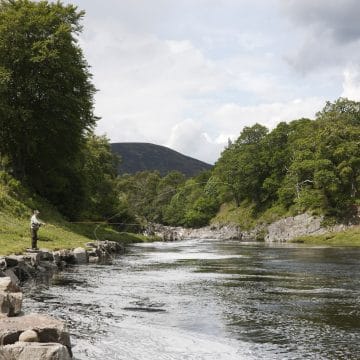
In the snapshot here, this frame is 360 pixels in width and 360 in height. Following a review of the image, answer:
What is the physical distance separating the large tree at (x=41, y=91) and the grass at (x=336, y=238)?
35.0 meters

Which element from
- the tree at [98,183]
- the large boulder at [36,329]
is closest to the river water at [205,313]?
the large boulder at [36,329]

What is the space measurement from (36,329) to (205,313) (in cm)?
569

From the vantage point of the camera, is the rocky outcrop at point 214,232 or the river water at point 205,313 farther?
the rocky outcrop at point 214,232

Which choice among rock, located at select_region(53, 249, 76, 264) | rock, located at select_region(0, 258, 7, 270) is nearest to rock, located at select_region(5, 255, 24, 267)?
rock, located at select_region(0, 258, 7, 270)

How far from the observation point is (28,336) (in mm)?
8070

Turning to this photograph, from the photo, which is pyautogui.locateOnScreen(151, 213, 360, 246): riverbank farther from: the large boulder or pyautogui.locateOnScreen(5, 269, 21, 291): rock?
the large boulder

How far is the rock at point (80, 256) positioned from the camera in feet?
87.4

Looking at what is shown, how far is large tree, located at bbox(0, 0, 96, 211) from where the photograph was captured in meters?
43.7

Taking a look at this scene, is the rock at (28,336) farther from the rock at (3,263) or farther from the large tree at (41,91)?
the large tree at (41,91)

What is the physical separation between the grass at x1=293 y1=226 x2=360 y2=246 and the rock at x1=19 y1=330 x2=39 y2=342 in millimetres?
58313

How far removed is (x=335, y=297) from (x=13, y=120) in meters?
35.6

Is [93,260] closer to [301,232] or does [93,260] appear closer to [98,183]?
[98,183]

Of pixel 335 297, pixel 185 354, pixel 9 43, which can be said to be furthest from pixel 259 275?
pixel 9 43

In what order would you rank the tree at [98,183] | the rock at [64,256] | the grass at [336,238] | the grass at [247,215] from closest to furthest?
1. the rock at [64,256]
2. the tree at [98,183]
3. the grass at [336,238]
4. the grass at [247,215]
